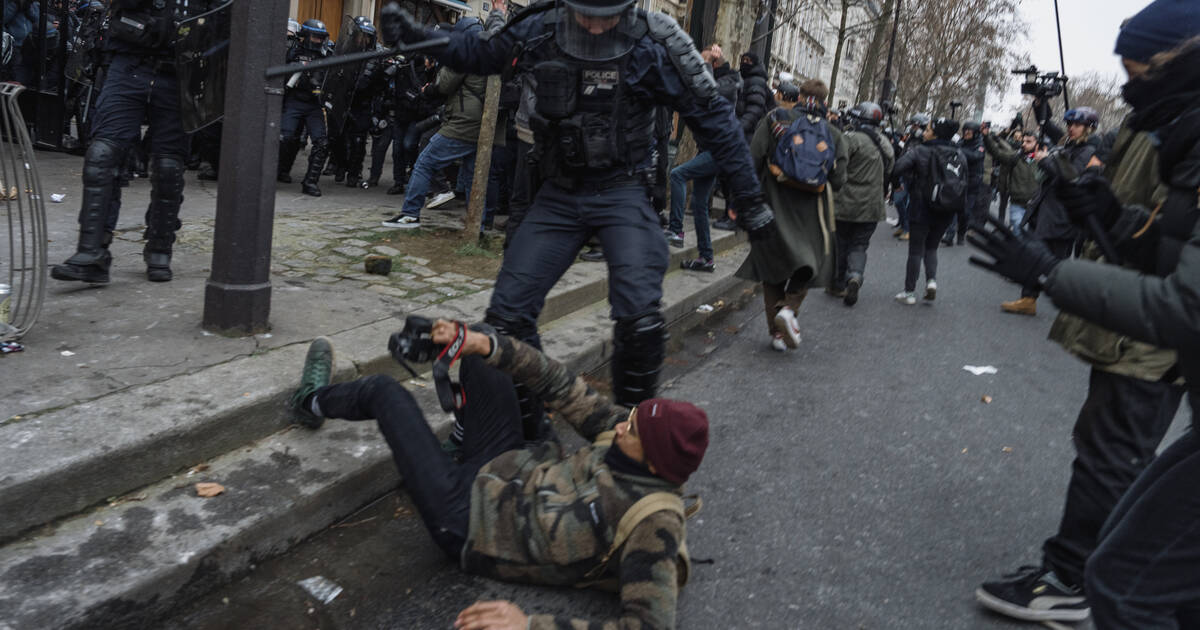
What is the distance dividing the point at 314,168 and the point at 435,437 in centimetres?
671

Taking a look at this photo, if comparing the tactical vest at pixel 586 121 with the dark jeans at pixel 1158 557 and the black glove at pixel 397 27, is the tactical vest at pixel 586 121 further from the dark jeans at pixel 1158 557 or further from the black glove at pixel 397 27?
the dark jeans at pixel 1158 557

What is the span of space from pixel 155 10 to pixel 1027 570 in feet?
15.3

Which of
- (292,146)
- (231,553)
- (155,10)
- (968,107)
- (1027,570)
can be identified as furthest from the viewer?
(968,107)

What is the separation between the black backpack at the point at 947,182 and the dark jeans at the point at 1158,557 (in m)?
6.48

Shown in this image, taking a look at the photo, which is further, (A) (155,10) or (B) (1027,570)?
(A) (155,10)

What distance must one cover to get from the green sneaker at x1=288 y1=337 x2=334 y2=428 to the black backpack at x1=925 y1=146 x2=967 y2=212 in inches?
249

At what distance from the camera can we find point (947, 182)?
835 cm

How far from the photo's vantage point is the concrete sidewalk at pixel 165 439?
2.62 meters

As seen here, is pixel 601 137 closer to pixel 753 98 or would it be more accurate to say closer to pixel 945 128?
pixel 753 98

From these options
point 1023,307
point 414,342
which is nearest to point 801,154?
point 1023,307


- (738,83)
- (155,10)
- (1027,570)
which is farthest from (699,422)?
(738,83)

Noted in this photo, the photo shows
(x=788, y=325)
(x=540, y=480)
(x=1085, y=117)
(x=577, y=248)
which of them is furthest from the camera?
(x=1085, y=117)

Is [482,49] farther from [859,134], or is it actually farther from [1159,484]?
[859,134]

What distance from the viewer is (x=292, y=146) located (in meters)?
9.50
